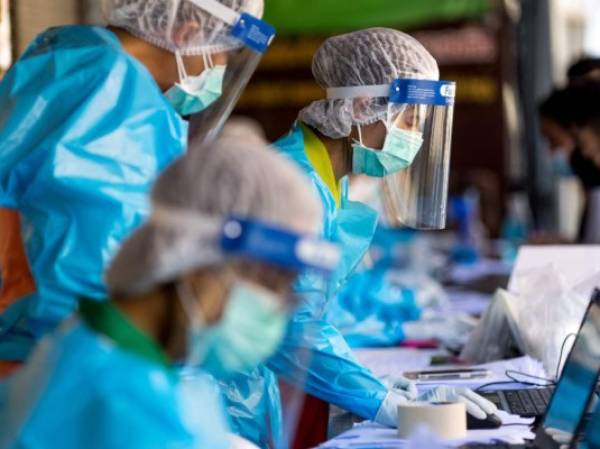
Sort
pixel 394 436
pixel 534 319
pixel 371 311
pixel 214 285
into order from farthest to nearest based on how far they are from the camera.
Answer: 1. pixel 371 311
2. pixel 534 319
3. pixel 394 436
4. pixel 214 285

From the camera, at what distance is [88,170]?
2.26 m

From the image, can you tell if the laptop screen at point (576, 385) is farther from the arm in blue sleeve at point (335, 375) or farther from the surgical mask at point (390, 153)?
the surgical mask at point (390, 153)

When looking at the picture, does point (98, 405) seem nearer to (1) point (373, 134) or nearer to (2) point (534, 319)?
(1) point (373, 134)

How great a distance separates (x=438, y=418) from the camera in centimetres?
228

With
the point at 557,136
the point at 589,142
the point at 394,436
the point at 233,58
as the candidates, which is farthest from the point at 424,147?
the point at 557,136

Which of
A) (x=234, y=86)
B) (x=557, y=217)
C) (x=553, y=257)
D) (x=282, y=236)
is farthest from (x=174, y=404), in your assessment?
(x=557, y=217)

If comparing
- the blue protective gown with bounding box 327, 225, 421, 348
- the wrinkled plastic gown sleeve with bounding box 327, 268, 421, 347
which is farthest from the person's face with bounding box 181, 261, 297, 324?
the wrinkled plastic gown sleeve with bounding box 327, 268, 421, 347

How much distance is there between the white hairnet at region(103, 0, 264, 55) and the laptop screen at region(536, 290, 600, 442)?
3.18ft

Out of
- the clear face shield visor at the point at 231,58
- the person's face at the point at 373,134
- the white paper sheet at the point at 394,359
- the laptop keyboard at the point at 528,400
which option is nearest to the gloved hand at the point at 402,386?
Answer: the laptop keyboard at the point at 528,400

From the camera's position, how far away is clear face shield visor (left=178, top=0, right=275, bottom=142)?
101 inches

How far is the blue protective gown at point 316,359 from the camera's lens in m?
2.51

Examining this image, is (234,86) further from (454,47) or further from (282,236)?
(454,47)

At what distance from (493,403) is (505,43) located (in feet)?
22.8

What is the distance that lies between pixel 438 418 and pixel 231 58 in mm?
909
